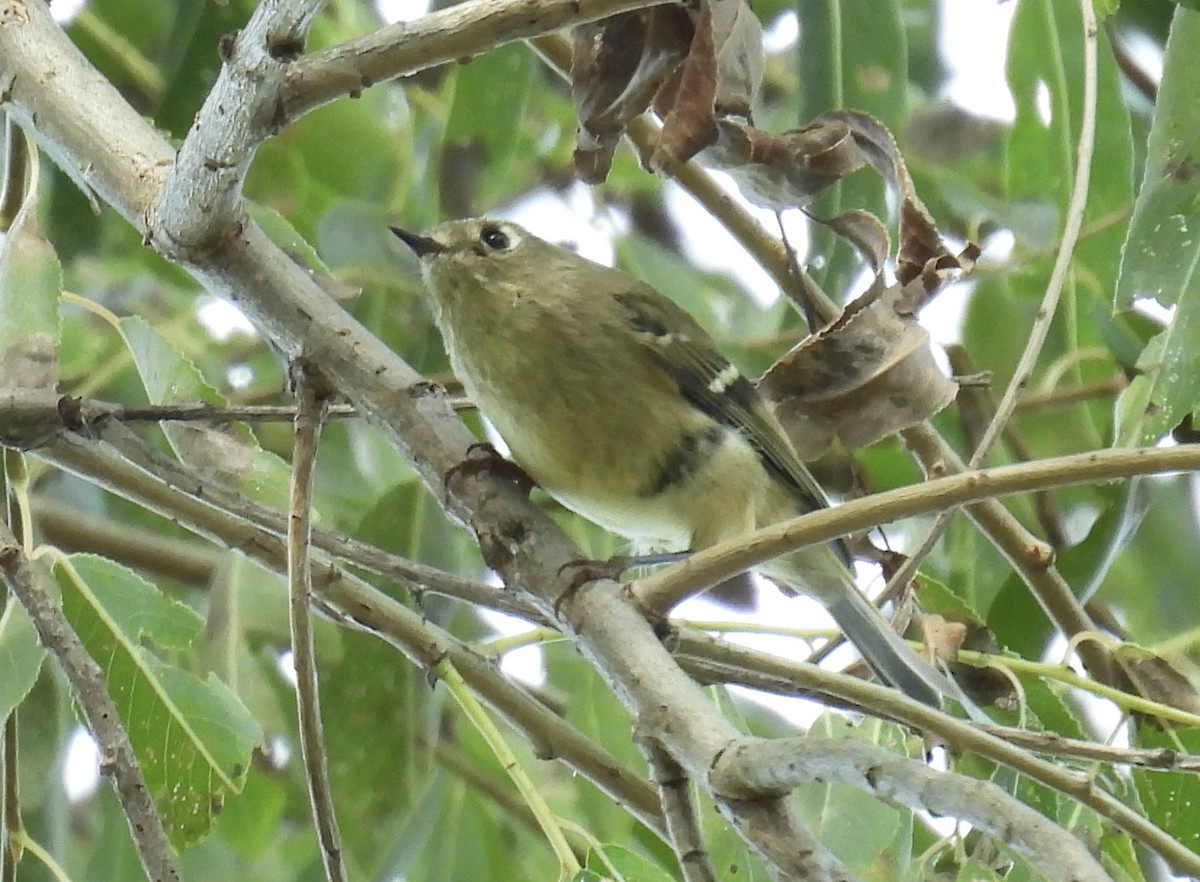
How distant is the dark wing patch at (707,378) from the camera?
6.57 feet

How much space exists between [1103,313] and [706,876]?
4.48 ft

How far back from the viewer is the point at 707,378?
80.0 inches

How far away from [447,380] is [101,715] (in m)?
1.11

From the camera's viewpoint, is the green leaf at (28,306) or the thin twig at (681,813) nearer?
the thin twig at (681,813)

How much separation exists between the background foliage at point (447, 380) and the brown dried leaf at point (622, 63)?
0.50 metres

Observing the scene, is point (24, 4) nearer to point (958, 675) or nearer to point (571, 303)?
point (571, 303)

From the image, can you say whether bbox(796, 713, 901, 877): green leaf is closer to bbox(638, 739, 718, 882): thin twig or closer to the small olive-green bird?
the small olive-green bird

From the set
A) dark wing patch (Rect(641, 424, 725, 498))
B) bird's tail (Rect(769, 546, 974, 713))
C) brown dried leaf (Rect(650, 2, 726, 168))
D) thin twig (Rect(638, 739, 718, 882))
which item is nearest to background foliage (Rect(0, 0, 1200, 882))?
bird's tail (Rect(769, 546, 974, 713))

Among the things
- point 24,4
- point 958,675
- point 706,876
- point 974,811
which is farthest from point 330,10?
point 974,811

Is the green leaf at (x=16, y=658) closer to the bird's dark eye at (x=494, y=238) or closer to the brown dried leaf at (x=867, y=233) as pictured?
the bird's dark eye at (x=494, y=238)

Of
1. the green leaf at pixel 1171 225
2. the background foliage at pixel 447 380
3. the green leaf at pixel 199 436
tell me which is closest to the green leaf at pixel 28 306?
the background foliage at pixel 447 380

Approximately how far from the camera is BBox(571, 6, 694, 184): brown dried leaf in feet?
4.31

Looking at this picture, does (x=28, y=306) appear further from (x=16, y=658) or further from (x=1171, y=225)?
(x=1171, y=225)

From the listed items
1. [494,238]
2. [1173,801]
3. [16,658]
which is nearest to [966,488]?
[1173,801]
